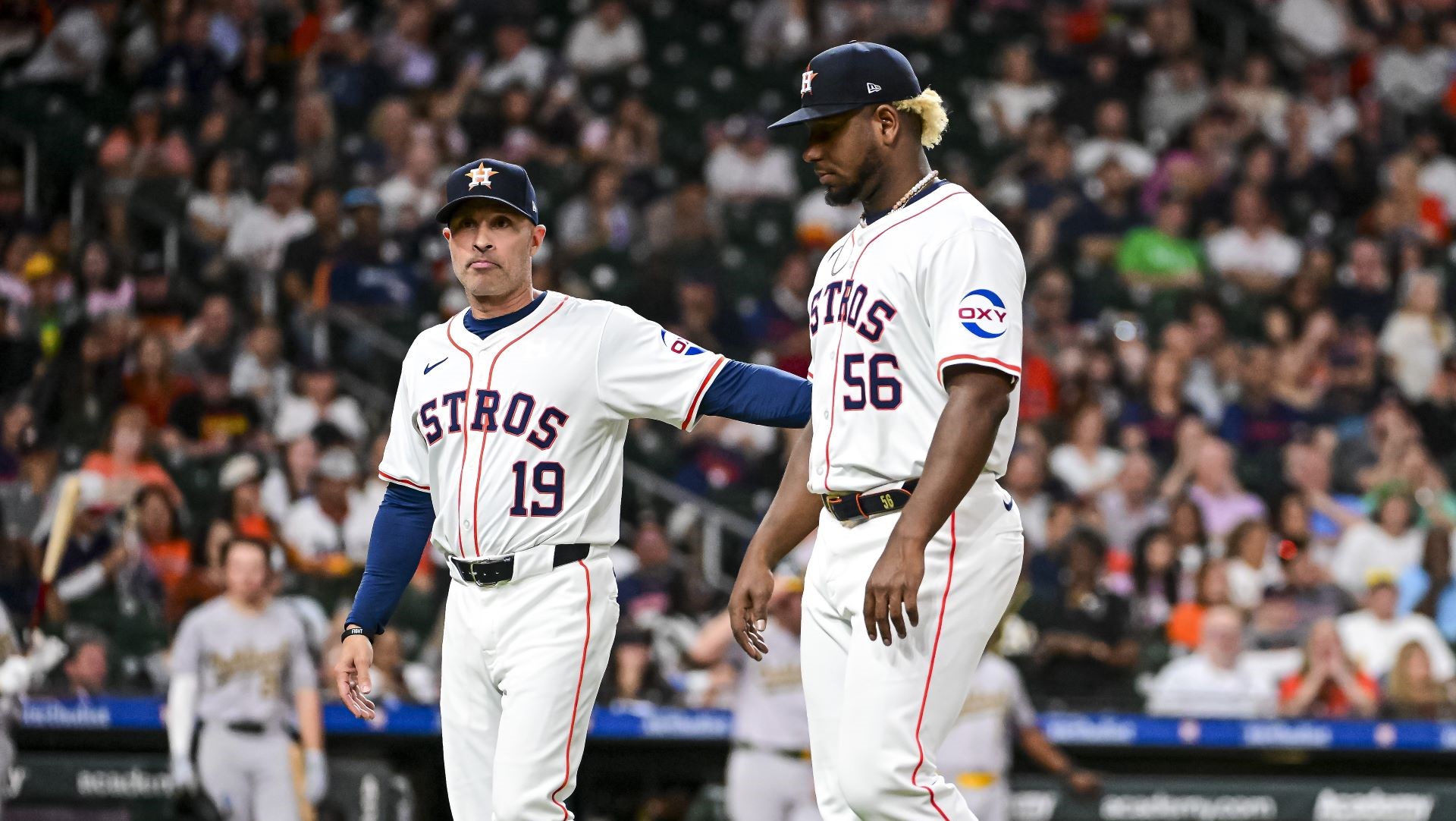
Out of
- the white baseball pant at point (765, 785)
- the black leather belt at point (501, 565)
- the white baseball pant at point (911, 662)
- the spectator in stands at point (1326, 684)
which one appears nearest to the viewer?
the white baseball pant at point (911, 662)

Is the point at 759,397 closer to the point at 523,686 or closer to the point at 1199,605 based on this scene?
the point at 523,686

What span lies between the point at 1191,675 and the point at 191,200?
711 cm

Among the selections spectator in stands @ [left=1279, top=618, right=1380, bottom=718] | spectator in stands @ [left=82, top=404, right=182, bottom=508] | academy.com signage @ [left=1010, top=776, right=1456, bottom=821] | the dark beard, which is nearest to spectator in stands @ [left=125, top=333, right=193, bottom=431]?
spectator in stands @ [left=82, top=404, right=182, bottom=508]

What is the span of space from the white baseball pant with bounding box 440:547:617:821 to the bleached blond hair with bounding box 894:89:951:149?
125cm

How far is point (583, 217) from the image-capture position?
11977mm

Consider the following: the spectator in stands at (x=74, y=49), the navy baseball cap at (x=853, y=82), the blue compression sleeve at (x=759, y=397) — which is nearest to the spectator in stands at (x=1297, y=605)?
the blue compression sleeve at (x=759, y=397)

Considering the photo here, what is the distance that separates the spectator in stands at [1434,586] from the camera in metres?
9.01

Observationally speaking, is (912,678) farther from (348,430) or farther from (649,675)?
(348,430)

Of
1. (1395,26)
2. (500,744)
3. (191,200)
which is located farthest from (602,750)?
(1395,26)

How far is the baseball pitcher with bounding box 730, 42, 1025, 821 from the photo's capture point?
3.35m

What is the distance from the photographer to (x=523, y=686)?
161 inches

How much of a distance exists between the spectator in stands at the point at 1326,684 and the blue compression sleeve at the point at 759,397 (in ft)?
14.7

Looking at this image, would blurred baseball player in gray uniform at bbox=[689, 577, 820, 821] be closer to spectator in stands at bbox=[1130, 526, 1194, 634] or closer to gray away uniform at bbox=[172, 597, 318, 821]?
gray away uniform at bbox=[172, 597, 318, 821]

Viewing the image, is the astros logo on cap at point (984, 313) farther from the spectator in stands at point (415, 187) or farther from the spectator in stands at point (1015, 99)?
the spectator in stands at point (1015, 99)
